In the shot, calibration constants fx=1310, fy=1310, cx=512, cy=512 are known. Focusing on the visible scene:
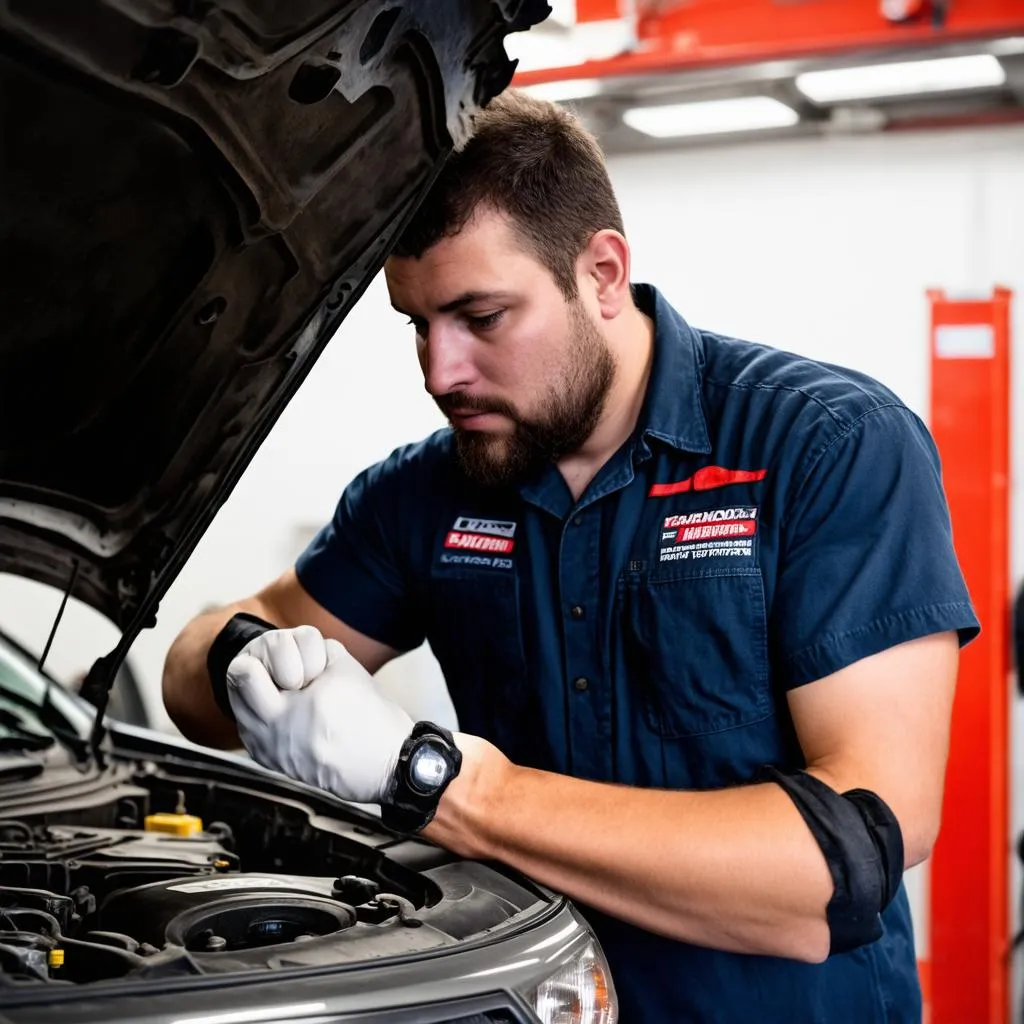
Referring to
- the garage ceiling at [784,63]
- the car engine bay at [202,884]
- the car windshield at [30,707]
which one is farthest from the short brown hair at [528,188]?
the garage ceiling at [784,63]

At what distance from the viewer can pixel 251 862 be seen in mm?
1772

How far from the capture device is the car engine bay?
1190mm

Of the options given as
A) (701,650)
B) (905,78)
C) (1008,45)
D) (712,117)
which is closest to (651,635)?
(701,650)

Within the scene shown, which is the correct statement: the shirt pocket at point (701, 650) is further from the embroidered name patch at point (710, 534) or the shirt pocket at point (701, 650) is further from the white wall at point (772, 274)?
the white wall at point (772, 274)

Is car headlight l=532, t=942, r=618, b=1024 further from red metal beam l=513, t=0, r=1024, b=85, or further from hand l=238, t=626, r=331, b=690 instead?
red metal beam l=513, t=0, r=1024, b=85

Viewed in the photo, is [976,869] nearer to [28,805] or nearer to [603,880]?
[603,880]

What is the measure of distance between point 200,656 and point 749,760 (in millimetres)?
765

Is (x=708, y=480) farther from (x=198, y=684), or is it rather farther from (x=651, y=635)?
(x=198, y=684)

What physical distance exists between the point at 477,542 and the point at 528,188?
1.53 feet

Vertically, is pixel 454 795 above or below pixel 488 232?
below

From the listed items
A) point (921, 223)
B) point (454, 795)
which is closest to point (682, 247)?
point (921, 223)

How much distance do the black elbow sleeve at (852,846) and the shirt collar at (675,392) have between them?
0.43 m

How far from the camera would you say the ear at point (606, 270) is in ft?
5.18

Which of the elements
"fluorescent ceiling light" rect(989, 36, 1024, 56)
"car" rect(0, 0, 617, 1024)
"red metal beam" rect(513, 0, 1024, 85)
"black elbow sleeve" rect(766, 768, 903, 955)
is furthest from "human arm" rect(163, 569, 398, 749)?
"fluorescent ceiling light" rect(989, 36, 1024, 56)
